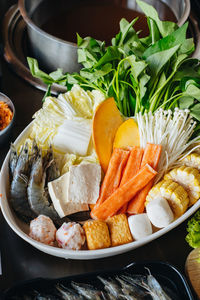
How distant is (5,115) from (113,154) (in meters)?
0.62

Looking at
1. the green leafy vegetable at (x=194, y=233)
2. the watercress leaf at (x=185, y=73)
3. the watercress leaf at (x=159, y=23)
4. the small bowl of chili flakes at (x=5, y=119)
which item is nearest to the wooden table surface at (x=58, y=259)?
the green leafy vegetable at (x=194, y=233)

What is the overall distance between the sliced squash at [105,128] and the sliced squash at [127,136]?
0.10ft

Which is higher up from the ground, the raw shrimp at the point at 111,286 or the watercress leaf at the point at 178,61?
the watercress leaf at the point at 178,61

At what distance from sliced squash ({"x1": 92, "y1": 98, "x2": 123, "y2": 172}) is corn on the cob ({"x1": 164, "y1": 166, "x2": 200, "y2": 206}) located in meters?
0.29

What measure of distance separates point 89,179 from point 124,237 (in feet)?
0.91

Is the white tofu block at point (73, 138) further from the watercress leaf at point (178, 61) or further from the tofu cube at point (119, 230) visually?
the watercress leaf at point (178, 61)

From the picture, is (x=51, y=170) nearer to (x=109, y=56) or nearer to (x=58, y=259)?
(x=58, y=259)

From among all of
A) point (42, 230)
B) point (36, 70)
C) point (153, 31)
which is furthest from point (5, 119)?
point (153, 31)

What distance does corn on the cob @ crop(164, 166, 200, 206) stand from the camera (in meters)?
1.60

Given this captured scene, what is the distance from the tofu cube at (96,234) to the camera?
1482 millimetres

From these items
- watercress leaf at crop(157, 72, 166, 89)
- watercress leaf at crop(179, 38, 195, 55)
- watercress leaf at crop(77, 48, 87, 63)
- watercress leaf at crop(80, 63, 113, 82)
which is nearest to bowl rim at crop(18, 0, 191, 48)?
watercress leaf at crop(77, 48, 87, 63)

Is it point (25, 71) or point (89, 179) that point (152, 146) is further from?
point (25, 71)

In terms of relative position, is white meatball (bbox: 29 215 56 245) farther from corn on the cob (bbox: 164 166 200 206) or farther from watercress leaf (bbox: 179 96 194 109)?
watercress leaf (bbox: 179 96 194 109)

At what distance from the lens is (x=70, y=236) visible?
147 centimetres
